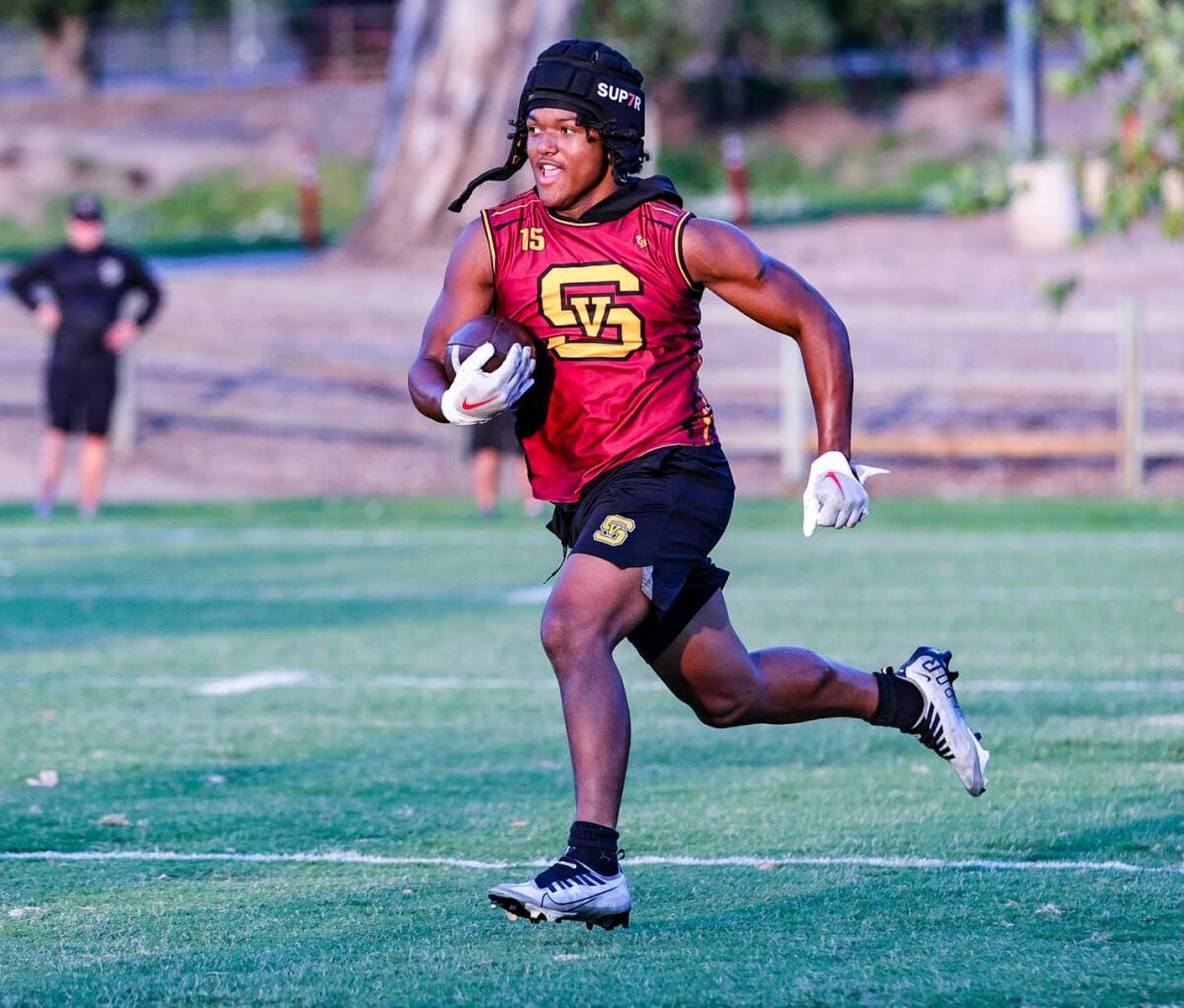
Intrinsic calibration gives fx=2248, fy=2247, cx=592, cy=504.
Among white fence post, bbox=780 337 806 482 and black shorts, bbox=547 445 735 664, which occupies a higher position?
black shorts, bbox=547 445 735 664

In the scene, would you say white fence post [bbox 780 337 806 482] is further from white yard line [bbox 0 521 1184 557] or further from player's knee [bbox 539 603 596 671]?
player's knee [bbox 539 603 596 671]

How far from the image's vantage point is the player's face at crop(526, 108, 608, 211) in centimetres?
549

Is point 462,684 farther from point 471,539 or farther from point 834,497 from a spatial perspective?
point 471,539

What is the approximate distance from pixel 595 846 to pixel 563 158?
5.49 ft

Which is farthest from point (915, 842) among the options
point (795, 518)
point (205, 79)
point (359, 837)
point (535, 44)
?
point (205, 79)

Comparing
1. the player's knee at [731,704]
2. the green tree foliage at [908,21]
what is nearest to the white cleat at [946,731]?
the player's knee at [731,704]

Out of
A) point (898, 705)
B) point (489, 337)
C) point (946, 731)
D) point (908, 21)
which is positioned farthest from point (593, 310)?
point (908, 21)

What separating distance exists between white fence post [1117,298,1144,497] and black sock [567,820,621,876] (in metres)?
14.6

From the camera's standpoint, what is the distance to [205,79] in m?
58.1

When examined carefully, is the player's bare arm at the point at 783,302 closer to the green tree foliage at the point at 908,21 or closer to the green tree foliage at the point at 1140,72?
the green tree foliage at the point at 1140,72

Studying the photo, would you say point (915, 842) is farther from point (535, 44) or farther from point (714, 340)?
point (535, 44)

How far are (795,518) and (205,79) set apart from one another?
144 ft

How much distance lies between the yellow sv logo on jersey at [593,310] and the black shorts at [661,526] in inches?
11.4

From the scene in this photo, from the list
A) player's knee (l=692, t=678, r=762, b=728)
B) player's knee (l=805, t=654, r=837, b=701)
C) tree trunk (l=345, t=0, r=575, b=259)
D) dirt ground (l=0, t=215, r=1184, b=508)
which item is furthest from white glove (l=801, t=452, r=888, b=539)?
tree trunk (l=345, t=0, r=575, b=259)
